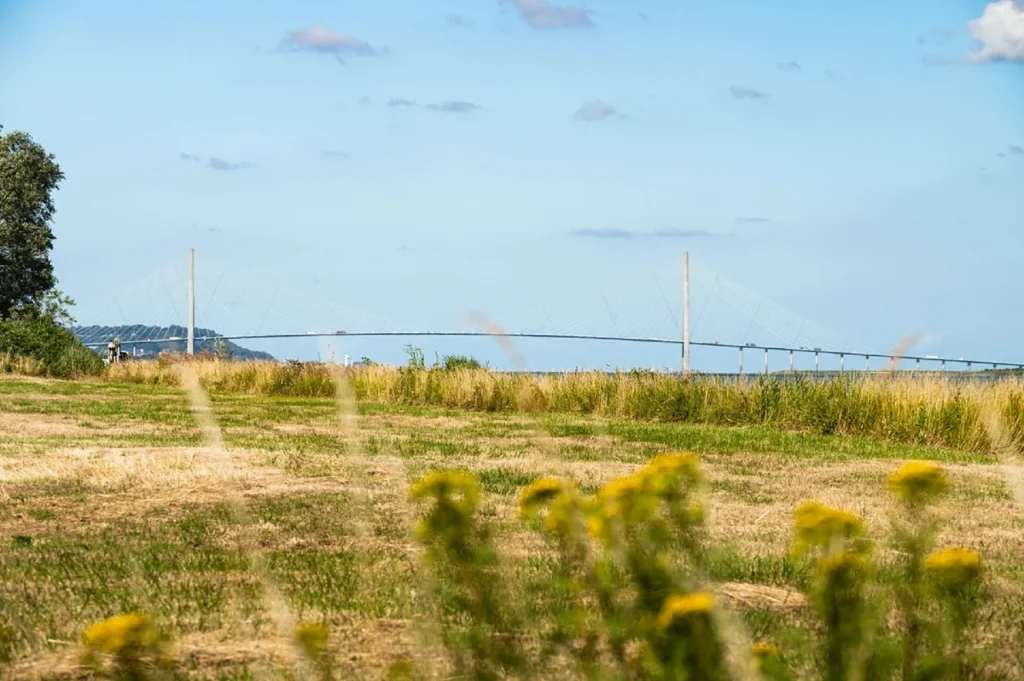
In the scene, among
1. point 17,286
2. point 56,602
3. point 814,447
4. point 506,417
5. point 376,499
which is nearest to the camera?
point 56,602

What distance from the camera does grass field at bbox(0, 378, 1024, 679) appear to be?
12.0 ft

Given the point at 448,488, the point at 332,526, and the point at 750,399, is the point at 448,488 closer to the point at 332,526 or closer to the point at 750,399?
the point at 332,526

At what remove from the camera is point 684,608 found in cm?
177

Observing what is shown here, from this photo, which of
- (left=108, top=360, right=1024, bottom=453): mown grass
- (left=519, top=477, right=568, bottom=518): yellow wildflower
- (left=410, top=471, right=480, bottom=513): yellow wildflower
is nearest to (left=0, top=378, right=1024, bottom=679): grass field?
(left=519, top=477, right=568, bottom=518): yellow wildflower

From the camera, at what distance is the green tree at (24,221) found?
41125 millimetres

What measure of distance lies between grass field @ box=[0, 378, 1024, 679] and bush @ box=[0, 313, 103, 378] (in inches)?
547

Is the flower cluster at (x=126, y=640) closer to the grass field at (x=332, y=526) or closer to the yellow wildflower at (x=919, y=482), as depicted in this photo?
the grass field at (x=332, y=526)

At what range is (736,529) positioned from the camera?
19.2 ft

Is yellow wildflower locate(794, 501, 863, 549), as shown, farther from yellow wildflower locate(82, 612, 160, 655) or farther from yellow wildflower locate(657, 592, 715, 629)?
yellow wildflower locate(82, 612, 160, 655)

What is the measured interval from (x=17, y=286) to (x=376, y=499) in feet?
128

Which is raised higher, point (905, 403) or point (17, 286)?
point (17, 286)

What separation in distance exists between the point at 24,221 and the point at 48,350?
62.2 feet

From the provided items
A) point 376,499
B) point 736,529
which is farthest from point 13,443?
point 736,529

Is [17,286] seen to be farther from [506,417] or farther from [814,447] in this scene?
[814,447]
